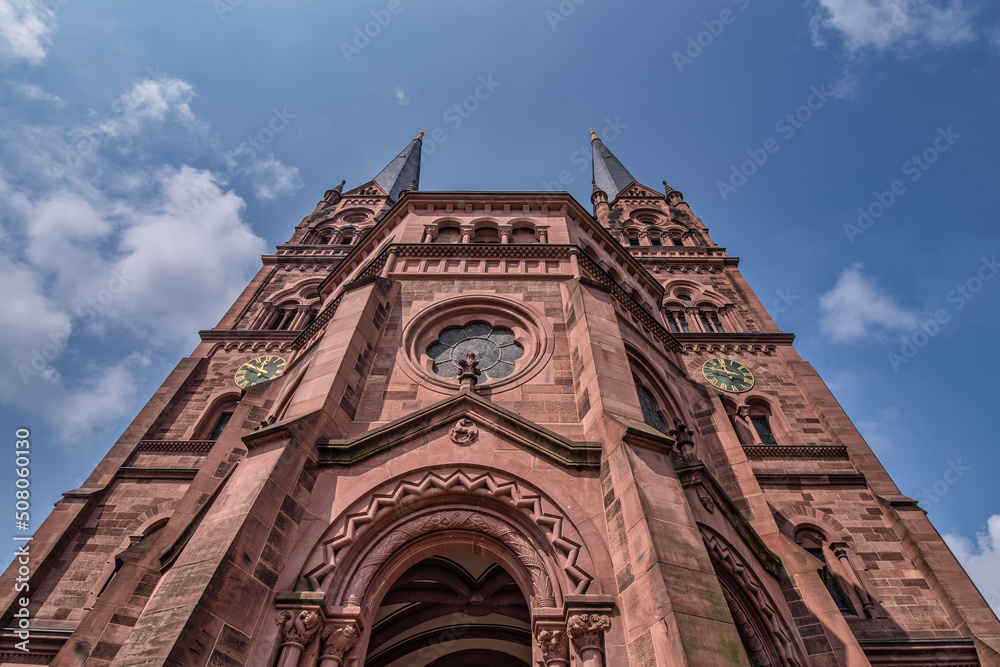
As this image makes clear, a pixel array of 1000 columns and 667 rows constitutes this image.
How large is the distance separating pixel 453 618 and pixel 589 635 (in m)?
5.57

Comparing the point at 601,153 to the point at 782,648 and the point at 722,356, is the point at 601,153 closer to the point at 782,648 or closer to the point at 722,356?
the point at 722,356

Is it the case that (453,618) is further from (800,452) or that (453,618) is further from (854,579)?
(800,452)

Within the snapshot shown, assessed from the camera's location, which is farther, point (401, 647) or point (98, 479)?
point (98, 479)

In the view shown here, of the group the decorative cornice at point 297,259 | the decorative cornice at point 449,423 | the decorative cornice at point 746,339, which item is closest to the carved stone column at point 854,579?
the decorative cornice at point 746,339

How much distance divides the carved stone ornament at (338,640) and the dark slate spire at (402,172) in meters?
37.0

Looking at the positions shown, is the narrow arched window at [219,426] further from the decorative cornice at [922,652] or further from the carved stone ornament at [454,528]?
the decorative cornice at [922,652]

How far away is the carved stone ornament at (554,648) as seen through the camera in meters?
5.98

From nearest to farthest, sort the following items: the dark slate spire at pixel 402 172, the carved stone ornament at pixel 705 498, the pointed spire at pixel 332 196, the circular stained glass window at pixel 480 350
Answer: the carved stone ornament at pixel 705 498, the circular stained glass window at pixel 480 350, the pointed spire at pixel 332 196, the dark slate spire at pixel 402 172

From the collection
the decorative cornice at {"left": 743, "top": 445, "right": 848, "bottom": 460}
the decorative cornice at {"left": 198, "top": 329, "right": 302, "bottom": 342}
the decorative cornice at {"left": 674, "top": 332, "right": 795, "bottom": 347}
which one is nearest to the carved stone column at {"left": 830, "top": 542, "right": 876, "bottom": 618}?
the decorative cornice at {"left": 743, "top": 445, "right": 848, "bottom": 460}

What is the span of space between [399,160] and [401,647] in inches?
1716

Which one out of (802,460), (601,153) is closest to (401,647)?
(802,460)

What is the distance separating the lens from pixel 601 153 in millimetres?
51406

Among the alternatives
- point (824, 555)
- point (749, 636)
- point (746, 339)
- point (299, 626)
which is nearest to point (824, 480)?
point (824, 555)

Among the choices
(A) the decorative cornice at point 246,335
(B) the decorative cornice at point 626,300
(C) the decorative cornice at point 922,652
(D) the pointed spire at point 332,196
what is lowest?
(C) the decorative cornice at point 922,652
